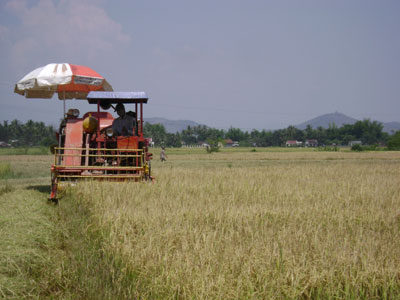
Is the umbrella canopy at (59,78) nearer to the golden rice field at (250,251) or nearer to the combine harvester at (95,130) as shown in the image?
the combine harvester at (95,130)

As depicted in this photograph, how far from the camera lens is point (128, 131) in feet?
32.9

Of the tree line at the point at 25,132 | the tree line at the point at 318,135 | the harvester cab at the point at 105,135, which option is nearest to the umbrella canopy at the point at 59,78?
the harvester cab at the point at 105,135

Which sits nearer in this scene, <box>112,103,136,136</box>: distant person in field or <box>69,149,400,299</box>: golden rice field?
<box>69,149,400,299</box>: golden rice field

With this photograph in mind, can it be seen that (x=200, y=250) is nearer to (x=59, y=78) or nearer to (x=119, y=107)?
(x=119, y=107)

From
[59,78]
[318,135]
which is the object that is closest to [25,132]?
[59,78]

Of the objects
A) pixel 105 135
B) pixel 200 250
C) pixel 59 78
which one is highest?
pixel 59 78

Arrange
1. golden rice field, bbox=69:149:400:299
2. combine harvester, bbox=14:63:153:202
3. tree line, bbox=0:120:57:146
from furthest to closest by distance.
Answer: tree line, bbox=0:120:57:146 < combine harvester, bbox=14:63:153:202 < golden rice field, bbox=69:149:400:299

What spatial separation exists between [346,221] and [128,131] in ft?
21.2

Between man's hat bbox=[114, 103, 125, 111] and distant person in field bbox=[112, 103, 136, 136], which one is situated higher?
man's hat bbox=[114, 103, 125, 111]

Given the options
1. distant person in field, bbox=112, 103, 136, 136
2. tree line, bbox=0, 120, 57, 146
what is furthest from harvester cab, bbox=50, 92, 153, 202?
tree line, bbox=0, 120, 57, 146

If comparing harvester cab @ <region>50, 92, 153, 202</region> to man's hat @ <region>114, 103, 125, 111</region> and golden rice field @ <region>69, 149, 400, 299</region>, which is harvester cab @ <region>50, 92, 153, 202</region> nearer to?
man's hat @ <region>114, 103, 125, 111</region>

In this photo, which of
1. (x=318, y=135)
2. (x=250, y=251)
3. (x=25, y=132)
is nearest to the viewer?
(x=250, y=251)

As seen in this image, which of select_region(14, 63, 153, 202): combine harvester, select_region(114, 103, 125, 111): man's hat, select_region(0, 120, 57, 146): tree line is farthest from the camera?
select_region(0, 120, 57, 146): tree line

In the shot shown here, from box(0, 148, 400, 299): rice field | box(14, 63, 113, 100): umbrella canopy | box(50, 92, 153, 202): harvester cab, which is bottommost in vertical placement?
box(0, 148, 400, 299): rice field
